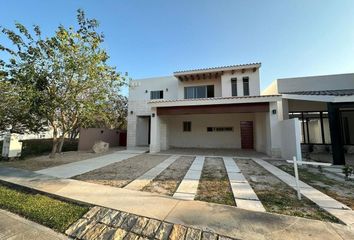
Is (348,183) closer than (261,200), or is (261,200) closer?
(261,200)

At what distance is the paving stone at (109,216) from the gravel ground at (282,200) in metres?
3.06

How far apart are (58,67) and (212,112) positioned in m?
8.63

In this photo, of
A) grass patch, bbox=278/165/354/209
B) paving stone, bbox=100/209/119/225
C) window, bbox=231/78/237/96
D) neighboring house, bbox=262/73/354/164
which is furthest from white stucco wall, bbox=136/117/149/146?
paving stone, bbox=100/209/119/225

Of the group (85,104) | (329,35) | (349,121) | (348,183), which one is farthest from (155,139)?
(349,121)

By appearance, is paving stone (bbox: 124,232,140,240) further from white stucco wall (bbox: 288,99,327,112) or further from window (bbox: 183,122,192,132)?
window (bbox: 183,122,192,132)

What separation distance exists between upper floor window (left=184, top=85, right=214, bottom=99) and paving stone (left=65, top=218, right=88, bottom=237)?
12556 mm

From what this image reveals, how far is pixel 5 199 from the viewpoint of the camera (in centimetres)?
429

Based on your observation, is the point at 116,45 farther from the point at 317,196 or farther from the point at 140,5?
the point at 317,196

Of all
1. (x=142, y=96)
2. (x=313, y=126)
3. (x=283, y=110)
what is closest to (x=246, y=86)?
(x=283, y=110)

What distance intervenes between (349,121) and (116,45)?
17.2 m

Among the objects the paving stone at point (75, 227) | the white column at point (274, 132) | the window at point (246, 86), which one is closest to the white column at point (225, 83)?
the window at point (246, 86)

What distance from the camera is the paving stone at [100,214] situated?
3297mm

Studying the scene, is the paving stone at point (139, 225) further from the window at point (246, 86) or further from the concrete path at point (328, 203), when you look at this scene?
the window at point (246, 86)

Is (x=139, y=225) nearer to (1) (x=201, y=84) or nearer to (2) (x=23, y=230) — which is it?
(2) (x=23, y=230)
